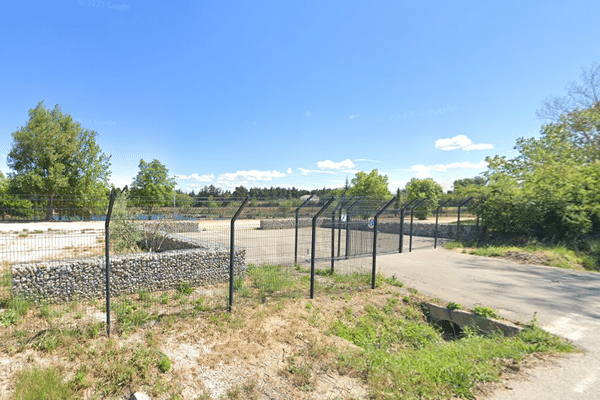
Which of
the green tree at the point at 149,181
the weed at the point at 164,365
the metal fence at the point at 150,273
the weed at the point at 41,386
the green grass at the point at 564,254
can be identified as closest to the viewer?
the weed at the point at 41,386

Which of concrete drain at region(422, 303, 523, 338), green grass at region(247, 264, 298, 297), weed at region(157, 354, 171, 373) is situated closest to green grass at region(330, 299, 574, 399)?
concrete drain at region(422, 303, 523, 338)

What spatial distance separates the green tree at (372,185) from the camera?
1823 inches

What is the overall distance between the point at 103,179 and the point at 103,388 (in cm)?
3660

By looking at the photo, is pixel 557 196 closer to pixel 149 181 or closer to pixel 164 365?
pixel 164 365

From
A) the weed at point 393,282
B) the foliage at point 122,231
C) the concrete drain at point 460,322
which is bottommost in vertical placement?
the concrete drain at point 460,322

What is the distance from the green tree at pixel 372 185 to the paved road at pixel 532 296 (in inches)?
1347

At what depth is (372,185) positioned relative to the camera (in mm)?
46781

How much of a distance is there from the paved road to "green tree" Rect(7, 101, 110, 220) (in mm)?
29377

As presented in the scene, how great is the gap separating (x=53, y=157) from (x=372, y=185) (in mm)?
42071

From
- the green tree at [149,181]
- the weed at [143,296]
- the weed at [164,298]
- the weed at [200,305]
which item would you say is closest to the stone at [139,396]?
the weed at [200,305]

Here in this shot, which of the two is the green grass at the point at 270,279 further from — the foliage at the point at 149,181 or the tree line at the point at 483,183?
the foliage at the point at 149,181

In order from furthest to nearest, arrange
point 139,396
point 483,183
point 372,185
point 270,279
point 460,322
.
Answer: point 372,185
point 483,183
point 270,279
point 460,322
point 139,396

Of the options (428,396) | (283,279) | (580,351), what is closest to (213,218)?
(283,279)

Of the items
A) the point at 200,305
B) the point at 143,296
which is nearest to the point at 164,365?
the point at 200,305
